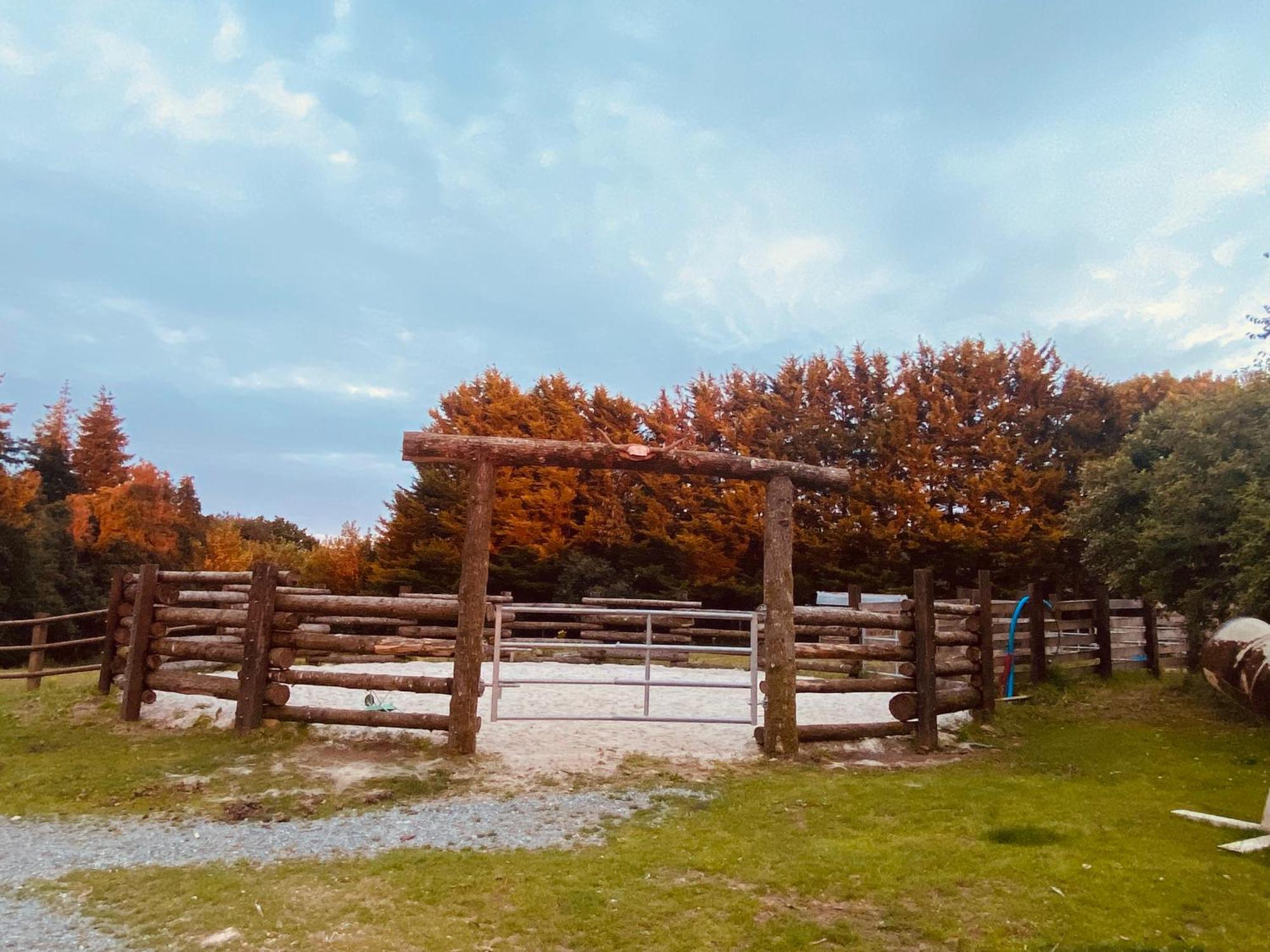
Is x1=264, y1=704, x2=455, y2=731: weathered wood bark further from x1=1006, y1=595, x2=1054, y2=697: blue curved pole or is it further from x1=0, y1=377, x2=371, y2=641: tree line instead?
x1=0, y1=377, x2=371, y2=641: tree line

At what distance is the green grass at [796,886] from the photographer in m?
3.25

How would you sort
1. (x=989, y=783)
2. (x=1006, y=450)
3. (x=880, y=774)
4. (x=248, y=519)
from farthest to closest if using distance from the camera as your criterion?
(x=248, y=519) → (x=1006, y=450) → (x=880, y=774) → (x=989, y=783)

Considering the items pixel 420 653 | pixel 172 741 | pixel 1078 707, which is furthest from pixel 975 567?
pixel 172 741

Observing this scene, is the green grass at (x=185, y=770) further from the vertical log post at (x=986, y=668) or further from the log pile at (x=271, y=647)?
the vertical log post at (x=986, y=668)

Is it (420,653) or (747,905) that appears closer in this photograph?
(747,905)

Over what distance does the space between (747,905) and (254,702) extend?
17.1 feet

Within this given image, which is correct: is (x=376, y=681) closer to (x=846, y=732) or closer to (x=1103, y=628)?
(x=846, y=732)

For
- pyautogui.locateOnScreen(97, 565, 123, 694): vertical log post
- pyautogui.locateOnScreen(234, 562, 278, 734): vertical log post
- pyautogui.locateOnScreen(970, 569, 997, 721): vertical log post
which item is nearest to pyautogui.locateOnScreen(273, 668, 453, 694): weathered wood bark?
pyautogui.locateOnScreen(234, 562, 278, 734): vertical log post

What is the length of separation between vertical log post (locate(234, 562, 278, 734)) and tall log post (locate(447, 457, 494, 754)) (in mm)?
1824

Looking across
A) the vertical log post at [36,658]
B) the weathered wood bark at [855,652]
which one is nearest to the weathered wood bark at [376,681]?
the weathered wood bark at [855,652]

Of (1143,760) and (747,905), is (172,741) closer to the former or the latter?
(747,905)

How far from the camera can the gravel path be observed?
13.6ft

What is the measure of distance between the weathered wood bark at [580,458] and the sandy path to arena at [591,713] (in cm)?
205

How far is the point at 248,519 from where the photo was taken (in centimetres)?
4875
